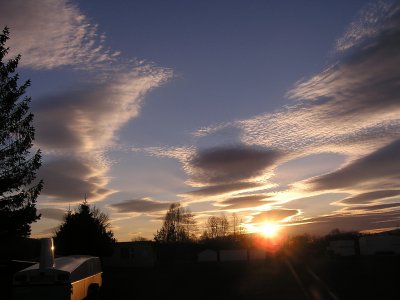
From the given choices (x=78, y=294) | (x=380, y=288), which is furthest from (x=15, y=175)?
(x=380, y=288)

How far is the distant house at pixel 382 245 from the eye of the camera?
7731 centimetres

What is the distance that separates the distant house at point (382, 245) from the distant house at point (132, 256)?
3761 cm

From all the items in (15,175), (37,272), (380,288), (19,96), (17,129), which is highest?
(19,96)

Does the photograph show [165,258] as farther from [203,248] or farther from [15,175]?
[15,175]

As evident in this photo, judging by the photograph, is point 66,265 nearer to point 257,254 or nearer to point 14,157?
point 14,157

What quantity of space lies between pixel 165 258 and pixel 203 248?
35.8ft

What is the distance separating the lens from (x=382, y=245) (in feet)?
257

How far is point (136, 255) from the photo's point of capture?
223 feet

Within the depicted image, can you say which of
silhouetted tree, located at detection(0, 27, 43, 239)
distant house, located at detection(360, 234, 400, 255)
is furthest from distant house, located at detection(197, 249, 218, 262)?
silhouetted tree, located at detection(0, 27, 43, 239)

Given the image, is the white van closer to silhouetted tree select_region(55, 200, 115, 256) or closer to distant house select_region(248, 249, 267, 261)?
silhouetted tree select_region(55, 200, 115, 256)

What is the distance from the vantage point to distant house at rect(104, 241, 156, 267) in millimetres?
67312

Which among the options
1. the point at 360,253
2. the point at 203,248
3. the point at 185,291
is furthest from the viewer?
the point at 203,248

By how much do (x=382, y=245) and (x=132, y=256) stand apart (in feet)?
136

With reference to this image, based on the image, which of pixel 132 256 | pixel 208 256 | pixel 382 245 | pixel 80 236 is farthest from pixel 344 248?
pixel 80 236
